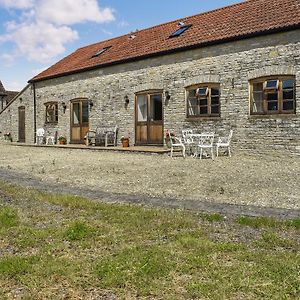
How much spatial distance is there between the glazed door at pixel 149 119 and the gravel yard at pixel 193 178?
388 cm

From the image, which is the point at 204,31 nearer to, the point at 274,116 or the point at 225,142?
the point at 225,142

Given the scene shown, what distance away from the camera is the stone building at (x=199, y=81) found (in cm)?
1201

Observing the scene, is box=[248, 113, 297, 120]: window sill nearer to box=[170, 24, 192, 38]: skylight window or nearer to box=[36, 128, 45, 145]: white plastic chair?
box=[170, 24, 192, 38]: skylight window

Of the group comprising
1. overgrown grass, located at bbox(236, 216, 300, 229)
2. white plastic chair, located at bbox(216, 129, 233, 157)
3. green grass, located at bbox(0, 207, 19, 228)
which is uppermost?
white plastic chair, located at bbox(216, 129, 233, 157)

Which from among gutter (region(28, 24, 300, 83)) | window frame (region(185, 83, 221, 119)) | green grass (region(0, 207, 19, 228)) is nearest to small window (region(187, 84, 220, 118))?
window frame (region(185, 83, 221, 119))

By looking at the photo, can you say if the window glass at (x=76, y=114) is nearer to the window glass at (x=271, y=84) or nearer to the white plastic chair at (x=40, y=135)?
the white plastic chair at (x=40, y=135)

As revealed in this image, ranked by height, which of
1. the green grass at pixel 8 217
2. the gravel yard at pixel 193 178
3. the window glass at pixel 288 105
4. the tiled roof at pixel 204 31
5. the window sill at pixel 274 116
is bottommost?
the green grass at pixel 8 217

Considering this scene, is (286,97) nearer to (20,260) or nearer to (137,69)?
(137,69)

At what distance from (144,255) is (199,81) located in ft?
37.3

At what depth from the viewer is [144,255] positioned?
341 cm

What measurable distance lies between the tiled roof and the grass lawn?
9.62 meters

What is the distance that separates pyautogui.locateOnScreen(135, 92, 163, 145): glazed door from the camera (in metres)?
15.8

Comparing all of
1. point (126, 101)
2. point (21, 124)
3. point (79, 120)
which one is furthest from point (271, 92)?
point (21, 124)

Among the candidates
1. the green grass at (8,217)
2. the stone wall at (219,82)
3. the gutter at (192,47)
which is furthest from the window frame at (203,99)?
the green grass at (8,217)
